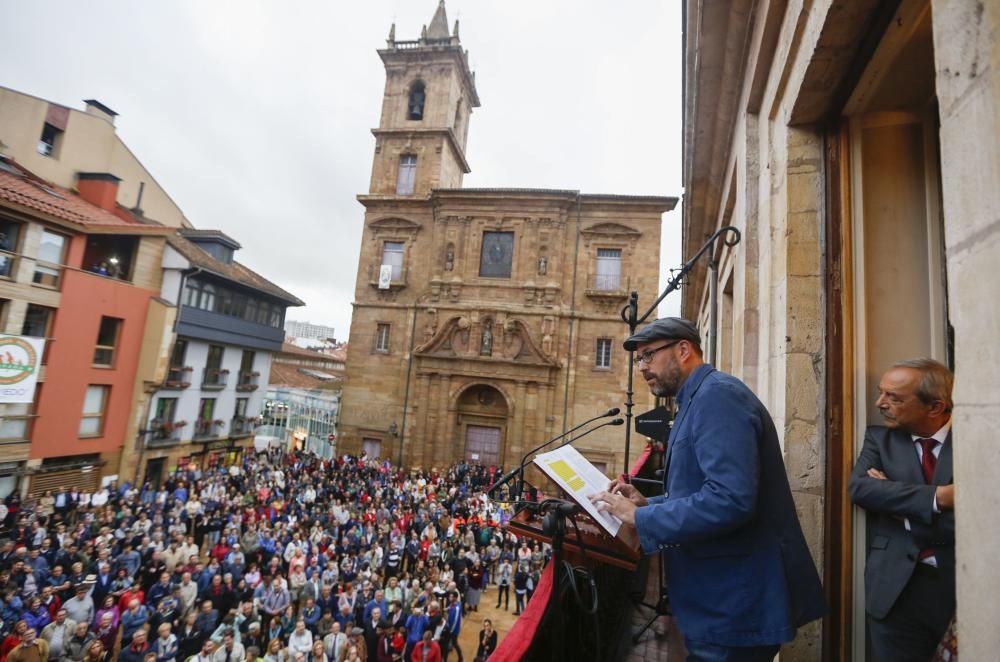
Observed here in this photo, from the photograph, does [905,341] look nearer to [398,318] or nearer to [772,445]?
[772,445]

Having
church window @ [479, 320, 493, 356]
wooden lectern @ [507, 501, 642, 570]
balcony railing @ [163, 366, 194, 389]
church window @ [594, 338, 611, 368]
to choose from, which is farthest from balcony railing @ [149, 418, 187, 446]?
wooden lectern @ [507, 501, 642, 570]

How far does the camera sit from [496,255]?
80.9 ft

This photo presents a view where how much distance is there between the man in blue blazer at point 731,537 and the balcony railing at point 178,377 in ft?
72.5

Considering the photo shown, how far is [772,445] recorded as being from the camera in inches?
68.4

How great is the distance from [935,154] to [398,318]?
77.3 ft

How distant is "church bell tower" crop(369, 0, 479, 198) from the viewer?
26469mm

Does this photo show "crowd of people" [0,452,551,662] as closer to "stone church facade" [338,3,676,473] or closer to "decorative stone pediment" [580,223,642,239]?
"stone church facade" [338,3,676,473]

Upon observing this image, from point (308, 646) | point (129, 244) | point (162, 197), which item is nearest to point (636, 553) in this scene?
point (308, 646)

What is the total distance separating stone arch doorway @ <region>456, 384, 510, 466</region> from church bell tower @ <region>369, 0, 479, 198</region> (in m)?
11.1

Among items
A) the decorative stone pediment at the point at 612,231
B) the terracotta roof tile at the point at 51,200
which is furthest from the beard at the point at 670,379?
the decorative stone pediment at the point at 612,231

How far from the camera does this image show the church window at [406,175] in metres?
26.7

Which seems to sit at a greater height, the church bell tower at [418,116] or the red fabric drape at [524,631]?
the church bell tower at [418,116]

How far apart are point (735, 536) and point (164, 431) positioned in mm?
22815

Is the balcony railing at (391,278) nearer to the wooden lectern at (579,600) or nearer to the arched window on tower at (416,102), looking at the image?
the arched window on tower at (416,102)
